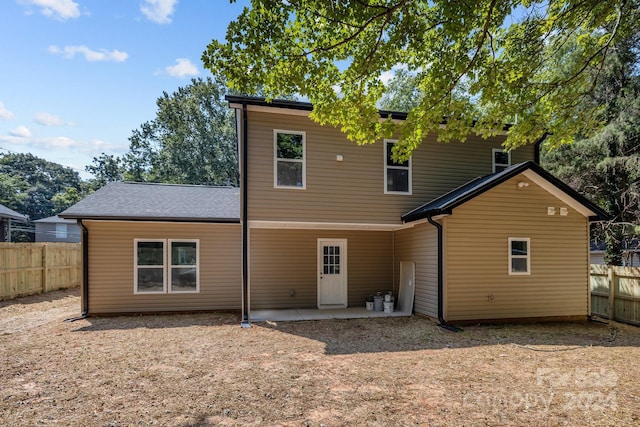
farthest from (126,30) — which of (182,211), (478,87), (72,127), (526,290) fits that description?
(72,127)

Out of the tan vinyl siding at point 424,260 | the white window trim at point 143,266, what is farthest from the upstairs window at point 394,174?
the white window trim at point 143,266

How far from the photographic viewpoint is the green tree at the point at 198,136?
85.3ft

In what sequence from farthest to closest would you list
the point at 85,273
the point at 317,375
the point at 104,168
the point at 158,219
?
the point at 104,168
the point at 158,219
the point at 85,273
the point at 317,375

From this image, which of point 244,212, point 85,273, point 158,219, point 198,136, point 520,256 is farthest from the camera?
point 198,136

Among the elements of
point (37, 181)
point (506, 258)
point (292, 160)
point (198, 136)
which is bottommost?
point (506, 258)

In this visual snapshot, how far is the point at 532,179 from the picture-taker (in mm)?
8289

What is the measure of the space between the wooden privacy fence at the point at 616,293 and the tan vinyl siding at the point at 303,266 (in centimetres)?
550

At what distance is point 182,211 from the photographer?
30.3ft

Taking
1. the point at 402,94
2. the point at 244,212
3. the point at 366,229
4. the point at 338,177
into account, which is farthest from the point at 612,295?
the point at 402,94

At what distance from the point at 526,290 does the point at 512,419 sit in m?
5.67

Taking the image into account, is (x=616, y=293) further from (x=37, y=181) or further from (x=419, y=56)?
(x=37, y=181)

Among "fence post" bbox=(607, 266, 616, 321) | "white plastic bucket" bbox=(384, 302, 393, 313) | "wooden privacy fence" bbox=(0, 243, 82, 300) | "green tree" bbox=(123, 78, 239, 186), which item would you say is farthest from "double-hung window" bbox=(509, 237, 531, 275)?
"green tree" bbox=(123, 78, 239, 186)

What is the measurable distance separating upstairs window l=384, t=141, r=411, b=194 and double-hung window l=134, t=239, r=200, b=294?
5.51 meters

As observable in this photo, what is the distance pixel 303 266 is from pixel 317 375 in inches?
214
